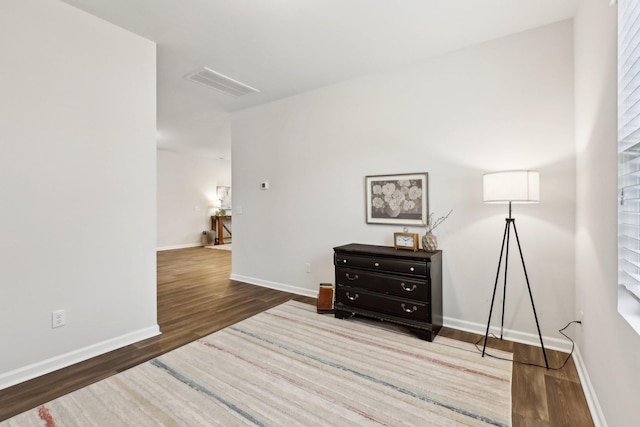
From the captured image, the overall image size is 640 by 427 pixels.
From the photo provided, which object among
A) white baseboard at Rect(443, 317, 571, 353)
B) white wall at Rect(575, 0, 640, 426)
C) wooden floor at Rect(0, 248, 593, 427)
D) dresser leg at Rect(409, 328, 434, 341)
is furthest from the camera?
dresser leg at Rect(409, 328, 434, 341)

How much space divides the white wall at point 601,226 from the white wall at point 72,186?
317 centimetres

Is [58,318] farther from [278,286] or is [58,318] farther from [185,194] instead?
[185,194]

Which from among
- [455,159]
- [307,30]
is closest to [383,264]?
[455,159]

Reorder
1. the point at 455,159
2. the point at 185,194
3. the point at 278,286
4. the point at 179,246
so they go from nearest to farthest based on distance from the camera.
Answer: the point at 455,159, the point at 278,286, the point at 179,246, the point at 185,194

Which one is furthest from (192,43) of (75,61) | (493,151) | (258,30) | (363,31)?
(493,151)

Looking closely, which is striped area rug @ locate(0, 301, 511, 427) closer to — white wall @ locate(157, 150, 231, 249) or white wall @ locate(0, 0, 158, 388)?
white wall @ locate(0, 0, 158, 388)

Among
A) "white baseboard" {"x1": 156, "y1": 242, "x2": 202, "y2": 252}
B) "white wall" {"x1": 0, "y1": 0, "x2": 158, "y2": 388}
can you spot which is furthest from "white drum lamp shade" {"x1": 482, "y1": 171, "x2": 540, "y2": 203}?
"white baseboard" {"x1": 156, "y1": 242, "x2": 202, "y2": 252}

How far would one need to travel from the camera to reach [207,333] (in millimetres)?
2756

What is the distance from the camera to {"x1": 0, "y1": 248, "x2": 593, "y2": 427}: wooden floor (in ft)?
5.70

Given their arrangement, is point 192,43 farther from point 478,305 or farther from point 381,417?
point 478,305

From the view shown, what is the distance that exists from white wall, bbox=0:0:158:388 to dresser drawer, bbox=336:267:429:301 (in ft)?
5.99

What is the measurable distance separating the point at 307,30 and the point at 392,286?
2.35m

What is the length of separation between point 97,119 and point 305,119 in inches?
88.0

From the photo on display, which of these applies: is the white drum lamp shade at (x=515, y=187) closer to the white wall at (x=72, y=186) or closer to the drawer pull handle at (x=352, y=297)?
the drawer pull handle at (x=352, y=297)
